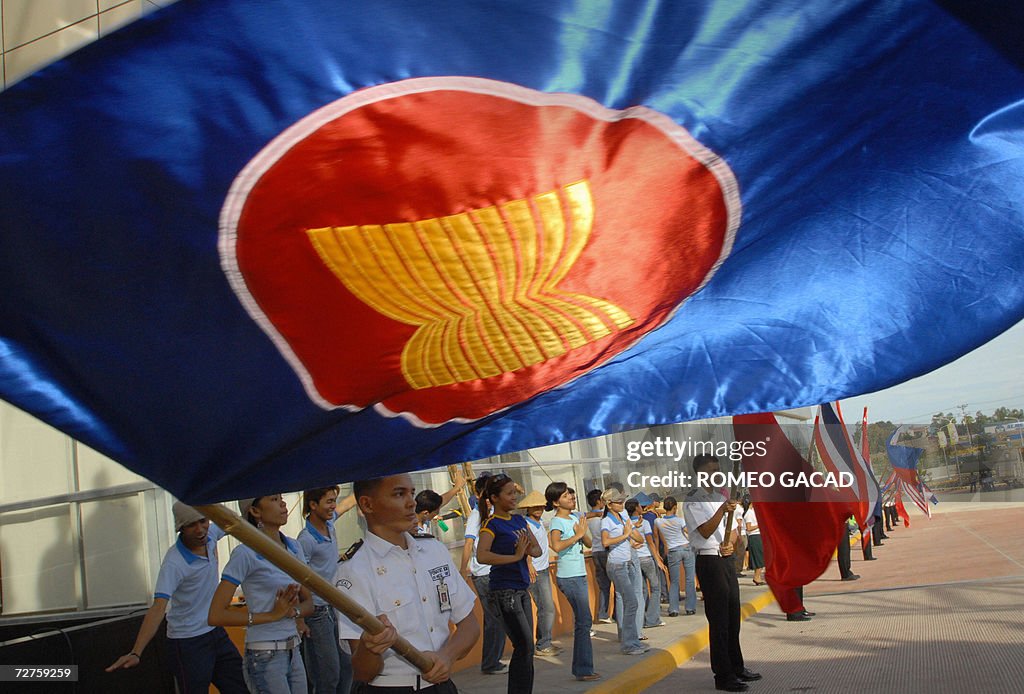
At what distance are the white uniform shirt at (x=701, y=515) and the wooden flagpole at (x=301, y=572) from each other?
548 centimetres

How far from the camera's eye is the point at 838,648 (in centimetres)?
1128

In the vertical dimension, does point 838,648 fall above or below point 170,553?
below

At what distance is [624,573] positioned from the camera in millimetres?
11555

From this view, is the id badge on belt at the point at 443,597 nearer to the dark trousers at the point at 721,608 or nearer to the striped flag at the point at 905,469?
the dark trousers at the point at 721,608

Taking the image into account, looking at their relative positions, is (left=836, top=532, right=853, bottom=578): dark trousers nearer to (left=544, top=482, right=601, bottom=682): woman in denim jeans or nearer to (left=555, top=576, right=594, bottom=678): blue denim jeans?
(left=544, top=482, right=601, bottom=682): woman in denim jeans

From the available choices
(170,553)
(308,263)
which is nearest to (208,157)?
(308,263)

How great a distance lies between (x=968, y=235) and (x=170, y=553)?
5435mm

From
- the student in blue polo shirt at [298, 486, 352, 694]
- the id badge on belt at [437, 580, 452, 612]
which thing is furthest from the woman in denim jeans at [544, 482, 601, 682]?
the id badge on belt at [437, 580, 452, 612]

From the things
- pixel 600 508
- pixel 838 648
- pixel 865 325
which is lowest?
pixel 838 648

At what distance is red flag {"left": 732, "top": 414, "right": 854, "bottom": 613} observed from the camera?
35.9ft

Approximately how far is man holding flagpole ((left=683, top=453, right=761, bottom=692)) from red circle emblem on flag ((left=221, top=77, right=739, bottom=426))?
19.2 feet

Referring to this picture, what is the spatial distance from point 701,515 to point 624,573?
→ 2.71 meters

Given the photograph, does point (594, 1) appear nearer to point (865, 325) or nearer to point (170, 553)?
point (865, 325)

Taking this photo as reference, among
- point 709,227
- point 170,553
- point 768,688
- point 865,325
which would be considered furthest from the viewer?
point 768,688
